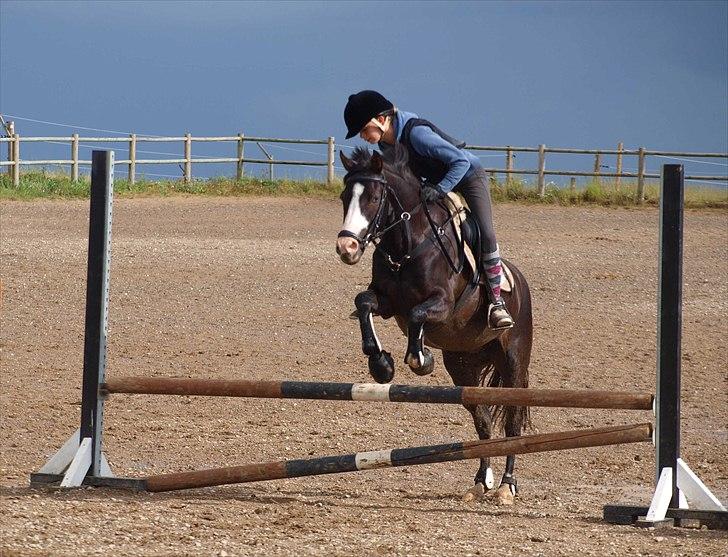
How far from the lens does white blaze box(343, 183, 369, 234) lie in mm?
5852

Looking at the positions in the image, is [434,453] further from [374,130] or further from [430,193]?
[374,130]

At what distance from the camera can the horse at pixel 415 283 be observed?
605 cm

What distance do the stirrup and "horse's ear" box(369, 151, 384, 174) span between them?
107 cm

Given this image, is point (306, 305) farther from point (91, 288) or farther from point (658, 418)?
point (658, 418)

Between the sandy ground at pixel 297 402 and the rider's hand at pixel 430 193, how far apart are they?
63.0 inches

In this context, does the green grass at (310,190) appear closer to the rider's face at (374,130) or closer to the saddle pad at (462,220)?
the saddle pad at (462,220)

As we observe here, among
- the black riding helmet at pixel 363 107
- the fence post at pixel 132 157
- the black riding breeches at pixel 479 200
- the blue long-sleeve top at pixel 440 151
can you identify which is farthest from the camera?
the fence post at pixel 132 157

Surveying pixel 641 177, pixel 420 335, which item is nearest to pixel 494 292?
pixel 420 335

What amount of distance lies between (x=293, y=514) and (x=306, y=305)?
7701 mm

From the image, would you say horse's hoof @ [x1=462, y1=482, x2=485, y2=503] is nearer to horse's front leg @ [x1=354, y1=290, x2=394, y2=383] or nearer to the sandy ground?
the sandy ground

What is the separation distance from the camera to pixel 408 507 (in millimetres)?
6246

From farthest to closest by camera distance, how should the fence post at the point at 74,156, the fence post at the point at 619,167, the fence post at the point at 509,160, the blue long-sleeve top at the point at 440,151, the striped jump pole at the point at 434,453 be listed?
the fence post at the point at 509,160 → the fence post at the point at 74,156 → the fence post at the point at 619,167 → the blue long-sleeve top at the point at 440,151 → the striped jump pole at the point at 434,453

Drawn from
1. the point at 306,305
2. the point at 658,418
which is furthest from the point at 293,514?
the point at 306,305

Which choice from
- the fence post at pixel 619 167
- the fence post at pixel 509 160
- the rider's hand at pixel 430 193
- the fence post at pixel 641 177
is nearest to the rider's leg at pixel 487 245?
the rider's hand at pixel 430 193
